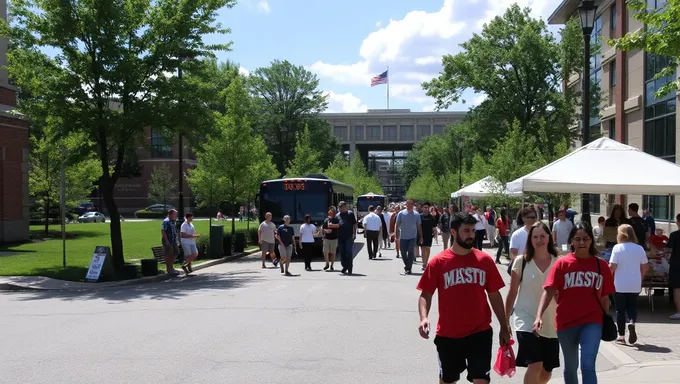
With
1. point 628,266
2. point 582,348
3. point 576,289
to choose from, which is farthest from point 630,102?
point 582,348

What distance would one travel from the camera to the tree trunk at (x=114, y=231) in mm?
19906

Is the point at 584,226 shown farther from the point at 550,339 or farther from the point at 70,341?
the point at 70,341

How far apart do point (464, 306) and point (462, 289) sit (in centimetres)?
13

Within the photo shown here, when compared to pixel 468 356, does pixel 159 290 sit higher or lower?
lower

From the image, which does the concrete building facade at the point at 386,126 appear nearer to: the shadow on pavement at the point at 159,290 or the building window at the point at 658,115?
the building window at the point at 658,115

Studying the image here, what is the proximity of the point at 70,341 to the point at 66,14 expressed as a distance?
479 inches

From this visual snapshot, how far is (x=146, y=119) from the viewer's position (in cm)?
1953

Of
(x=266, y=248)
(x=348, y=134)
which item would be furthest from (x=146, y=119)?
(x=348, y=134)

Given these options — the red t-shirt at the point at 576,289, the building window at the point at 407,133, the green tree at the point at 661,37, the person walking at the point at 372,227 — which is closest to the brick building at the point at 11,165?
the person walking at the point at 372,227

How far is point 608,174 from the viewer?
13867mm

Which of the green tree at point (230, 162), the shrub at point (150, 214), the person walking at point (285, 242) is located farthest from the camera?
the shrub at point (150, 214)

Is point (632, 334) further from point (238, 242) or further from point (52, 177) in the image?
point (52, 177)

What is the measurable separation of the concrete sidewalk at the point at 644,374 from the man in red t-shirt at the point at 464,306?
2.65 m

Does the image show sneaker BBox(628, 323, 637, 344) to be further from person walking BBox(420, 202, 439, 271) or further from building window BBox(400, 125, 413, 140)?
building window BBox(400, 125, 413, 140)
